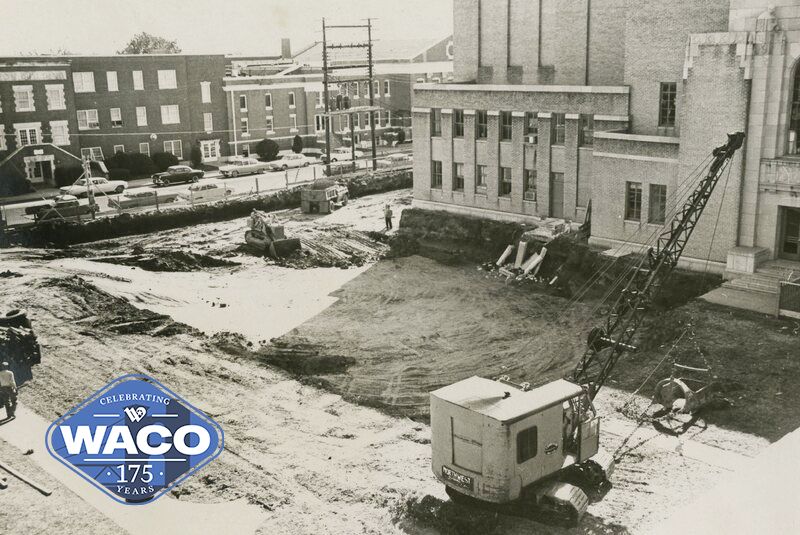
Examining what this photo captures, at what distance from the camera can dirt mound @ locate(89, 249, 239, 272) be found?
4488cm

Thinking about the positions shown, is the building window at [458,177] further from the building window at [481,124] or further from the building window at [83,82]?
the building window at [83,82]

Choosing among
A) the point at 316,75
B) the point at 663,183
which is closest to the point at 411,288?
the point at 663,183

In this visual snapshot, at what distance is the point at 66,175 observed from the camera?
213 ft

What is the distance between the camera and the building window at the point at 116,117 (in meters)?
70.1

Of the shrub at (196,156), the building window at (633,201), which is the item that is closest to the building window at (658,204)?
the building window at (633,201)

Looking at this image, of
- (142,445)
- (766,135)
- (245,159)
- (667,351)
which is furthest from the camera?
(245,159)

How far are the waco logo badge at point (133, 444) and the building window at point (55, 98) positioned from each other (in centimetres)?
4770

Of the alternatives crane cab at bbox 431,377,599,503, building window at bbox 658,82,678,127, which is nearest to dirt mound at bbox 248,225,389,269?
building window at bbox 658,82,678,127

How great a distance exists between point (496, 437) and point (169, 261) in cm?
3101

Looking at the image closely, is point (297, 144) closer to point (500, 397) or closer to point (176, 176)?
point (176, 176)

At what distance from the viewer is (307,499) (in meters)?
21.4

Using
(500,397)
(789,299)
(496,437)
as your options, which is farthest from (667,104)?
(496,437)

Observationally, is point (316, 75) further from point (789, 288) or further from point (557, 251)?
point (789, 288)

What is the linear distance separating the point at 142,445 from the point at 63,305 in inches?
722
